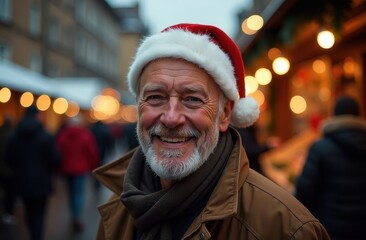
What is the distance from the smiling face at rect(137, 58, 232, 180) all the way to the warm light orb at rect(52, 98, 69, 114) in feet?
40.7

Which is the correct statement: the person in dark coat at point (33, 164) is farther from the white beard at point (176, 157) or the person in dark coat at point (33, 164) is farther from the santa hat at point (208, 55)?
the white beard at point (176, 157)

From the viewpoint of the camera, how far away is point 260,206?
1669 mm

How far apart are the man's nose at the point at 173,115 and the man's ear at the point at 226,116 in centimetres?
28

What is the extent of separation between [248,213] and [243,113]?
0.59 meters

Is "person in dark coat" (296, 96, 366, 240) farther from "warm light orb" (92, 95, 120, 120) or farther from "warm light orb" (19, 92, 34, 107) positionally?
"warm light orb" (92, 95, 120, 120)

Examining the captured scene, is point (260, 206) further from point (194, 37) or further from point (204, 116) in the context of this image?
point (194, 37)

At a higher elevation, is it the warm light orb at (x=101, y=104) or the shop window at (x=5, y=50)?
the shop window at (x=5, y=50)

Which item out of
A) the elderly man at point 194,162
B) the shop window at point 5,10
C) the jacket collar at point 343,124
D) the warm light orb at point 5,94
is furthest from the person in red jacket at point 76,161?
the shop window at point 5,10

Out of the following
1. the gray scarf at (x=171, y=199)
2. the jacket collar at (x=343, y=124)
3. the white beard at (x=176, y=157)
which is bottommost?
the gray scarf at (x=171, y=199)

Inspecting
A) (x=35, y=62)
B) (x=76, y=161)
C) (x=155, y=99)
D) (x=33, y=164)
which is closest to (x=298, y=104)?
(x=76, y=161)

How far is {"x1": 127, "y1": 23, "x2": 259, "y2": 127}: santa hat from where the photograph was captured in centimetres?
185

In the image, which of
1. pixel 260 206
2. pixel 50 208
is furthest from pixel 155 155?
pixel 50 208

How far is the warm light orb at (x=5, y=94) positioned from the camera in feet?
31.8

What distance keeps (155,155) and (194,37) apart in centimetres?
60
